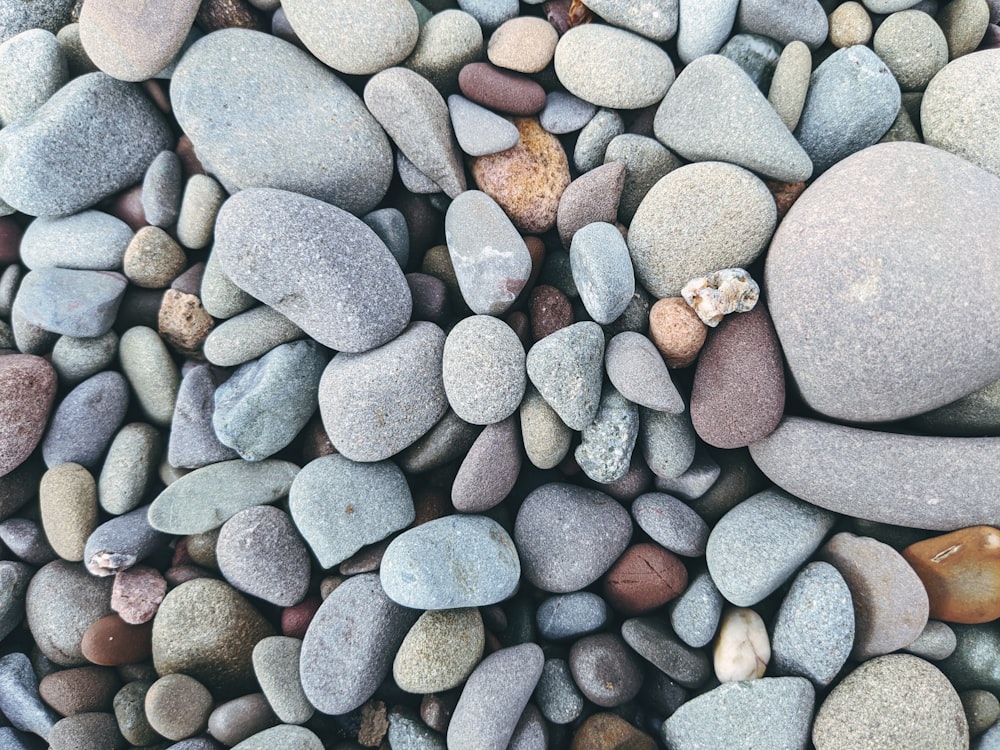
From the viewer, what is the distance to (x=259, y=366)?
5.53ft

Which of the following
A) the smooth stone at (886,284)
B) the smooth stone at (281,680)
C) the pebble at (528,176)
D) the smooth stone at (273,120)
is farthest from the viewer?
the pebble at (528,176)

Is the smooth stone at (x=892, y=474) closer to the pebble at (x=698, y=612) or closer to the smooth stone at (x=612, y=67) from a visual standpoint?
the pebble at (x=698, y=612)

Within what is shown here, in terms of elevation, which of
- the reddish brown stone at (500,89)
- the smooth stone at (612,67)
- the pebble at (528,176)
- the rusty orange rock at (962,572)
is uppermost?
the smooth stone at (612,67)

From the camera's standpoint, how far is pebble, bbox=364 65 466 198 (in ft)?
5.28

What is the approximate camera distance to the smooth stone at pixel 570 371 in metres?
1.50

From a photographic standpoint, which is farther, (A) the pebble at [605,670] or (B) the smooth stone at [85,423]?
(B) the smooth stone at [85,423]

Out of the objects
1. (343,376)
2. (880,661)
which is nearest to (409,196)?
(343,376)

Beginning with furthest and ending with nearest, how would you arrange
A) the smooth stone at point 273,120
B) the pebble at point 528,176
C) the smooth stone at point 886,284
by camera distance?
1. the pebble at point 528,176
2. the smooth stone at point 273,120
3. the smooth stone at point 886,284

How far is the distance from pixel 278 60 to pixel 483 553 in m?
1.50

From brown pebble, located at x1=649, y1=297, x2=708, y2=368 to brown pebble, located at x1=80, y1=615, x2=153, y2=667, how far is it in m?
1.67

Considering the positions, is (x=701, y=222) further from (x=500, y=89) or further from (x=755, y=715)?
(x=755, y=715)

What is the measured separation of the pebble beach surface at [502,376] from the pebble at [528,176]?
0.02 m

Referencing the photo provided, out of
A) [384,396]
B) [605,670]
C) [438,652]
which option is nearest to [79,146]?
[384,396]

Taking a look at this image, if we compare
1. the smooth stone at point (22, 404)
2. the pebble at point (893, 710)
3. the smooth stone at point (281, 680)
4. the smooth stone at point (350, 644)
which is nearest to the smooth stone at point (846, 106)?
the pebble at point (893, 710)
